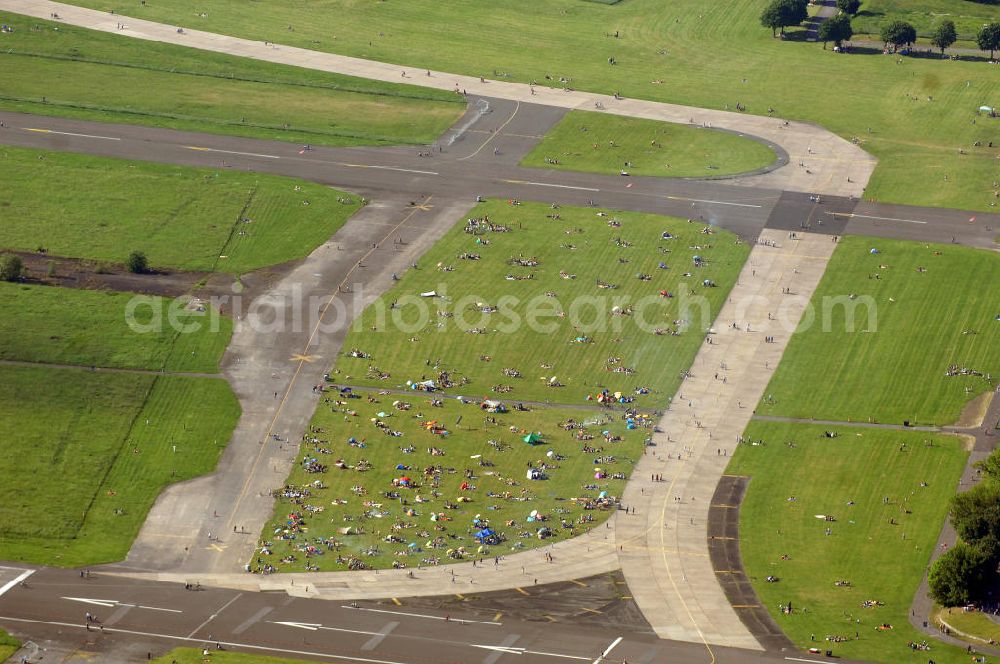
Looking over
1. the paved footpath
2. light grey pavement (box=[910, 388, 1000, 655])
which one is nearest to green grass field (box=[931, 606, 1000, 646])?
light grey pavement (box=[910, 388, 1000, 655])

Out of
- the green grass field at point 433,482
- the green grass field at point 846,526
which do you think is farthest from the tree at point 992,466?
the green grass field at point 433,482

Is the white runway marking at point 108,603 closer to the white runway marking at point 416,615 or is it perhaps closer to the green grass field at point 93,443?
the green grass field at point 93,443

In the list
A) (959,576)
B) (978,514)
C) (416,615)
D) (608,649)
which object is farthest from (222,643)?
(978,514)

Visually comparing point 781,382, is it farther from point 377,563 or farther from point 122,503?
point 122,503

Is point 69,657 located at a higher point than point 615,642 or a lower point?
higher

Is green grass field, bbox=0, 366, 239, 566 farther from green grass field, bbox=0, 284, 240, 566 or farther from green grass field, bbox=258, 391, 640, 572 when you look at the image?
green grass field, bbox=258, 391, 640, 572

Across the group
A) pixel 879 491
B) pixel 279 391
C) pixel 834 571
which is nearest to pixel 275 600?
pixel 279 391
